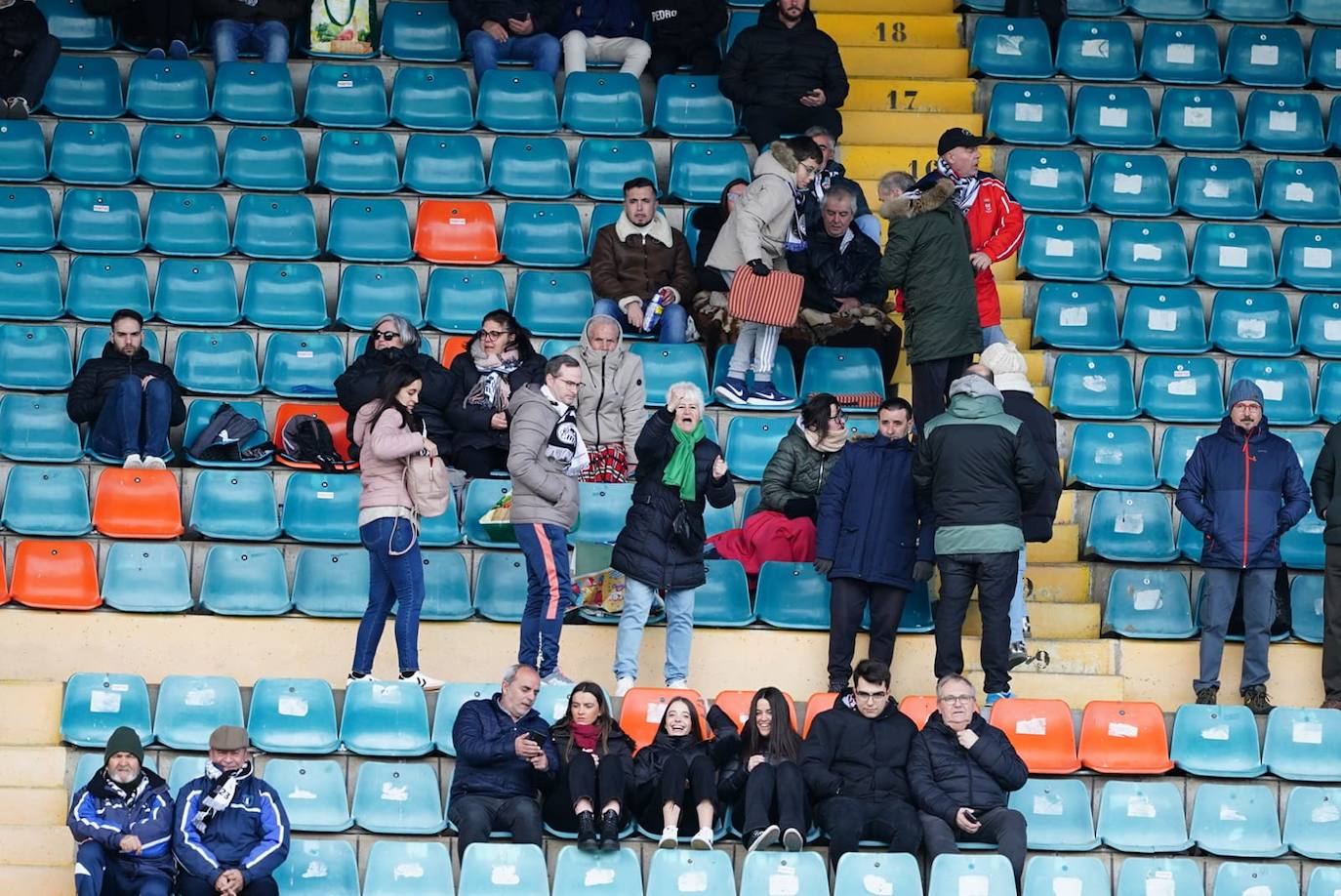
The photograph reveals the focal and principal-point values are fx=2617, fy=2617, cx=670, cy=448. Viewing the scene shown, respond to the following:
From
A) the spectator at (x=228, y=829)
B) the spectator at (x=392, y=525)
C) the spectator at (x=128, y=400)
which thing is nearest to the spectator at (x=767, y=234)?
the spectator at (x=392, y=525)

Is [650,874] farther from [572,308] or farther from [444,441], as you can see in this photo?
[572,308]

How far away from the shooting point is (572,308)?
14.0 m

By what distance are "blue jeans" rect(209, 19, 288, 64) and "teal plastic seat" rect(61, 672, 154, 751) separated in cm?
517

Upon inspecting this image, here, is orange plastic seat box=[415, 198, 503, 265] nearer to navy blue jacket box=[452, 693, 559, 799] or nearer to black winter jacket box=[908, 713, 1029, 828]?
navy blue jacket box=[452, 693, 559, 799]

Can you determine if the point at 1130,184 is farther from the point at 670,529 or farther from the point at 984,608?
the point at 670,529

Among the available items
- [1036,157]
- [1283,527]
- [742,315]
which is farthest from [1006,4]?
[1283,527]

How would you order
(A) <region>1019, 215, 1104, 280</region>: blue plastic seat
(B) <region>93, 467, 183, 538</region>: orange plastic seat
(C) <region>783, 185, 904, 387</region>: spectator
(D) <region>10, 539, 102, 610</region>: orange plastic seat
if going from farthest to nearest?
(A) <region>1019, 215, 1104, 280</region>: blue plastic seat < (C) <region>783, 185, 904, 387</region>: spectator < (B) <region>93, 467, 183, 538</region>: orange plastic seat < (D) <region>10, 539, 102, 610</region>: orange plastic seat

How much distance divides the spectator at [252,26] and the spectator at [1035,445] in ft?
17.5

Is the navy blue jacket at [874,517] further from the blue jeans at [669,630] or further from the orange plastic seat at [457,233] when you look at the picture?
the orange plastic seat at [457,233]

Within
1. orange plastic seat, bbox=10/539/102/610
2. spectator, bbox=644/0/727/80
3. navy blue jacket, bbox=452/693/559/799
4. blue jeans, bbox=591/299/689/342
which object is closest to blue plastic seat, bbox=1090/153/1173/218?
spectator, bbox=644/0/727/80

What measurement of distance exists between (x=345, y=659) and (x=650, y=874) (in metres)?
2.27

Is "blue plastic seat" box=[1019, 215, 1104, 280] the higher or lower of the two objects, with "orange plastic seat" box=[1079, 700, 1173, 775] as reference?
higher

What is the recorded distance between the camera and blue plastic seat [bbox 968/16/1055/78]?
15758 millimetres

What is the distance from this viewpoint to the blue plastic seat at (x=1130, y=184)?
15000 millimetres
